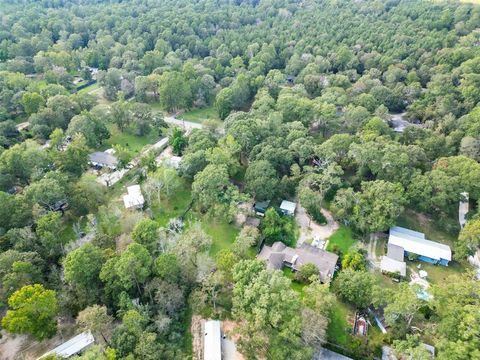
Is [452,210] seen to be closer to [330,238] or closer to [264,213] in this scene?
[330,238]

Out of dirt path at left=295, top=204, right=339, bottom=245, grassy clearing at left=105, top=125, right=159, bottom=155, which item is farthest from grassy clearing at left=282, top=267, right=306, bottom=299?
grassy clearing at left=105, top=125, right=159, bottom=155

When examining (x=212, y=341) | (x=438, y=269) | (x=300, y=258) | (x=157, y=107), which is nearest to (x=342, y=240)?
(x=300, y=258)

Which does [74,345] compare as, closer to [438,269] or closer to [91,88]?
[438,269]

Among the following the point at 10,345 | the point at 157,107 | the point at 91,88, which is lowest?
the point at 10,345

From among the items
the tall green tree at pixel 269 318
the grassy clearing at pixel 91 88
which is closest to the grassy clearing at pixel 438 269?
the tall green tree at pixel 269 318

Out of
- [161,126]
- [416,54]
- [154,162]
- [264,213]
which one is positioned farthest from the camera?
[416,54]

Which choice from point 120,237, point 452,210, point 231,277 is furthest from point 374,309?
point 120,237
